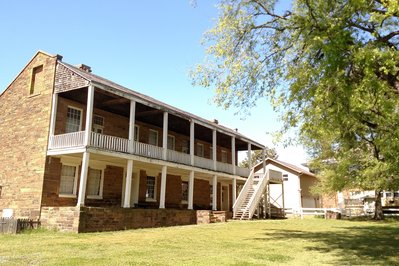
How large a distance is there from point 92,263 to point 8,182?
1419 centimetres

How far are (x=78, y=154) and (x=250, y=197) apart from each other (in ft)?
44.8

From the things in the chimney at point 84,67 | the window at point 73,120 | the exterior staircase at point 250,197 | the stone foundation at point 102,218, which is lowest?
the stone foundation at point 102,218

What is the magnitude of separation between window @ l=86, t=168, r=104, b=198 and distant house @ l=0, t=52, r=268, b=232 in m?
0.06

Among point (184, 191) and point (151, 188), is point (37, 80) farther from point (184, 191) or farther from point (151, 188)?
point (184, 191)

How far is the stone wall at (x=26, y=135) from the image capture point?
1881 cm

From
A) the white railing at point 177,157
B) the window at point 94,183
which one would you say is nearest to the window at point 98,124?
the window at point 94,183

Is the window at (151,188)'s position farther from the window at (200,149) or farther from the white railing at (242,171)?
the white railing at (242,171)

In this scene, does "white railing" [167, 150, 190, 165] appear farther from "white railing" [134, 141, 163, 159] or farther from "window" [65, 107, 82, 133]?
"window" [65, 107, 82, 133]

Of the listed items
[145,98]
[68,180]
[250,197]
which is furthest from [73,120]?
[250,197]

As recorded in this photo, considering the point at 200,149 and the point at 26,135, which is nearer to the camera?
the point at 26,135

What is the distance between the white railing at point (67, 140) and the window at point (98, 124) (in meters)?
3.09

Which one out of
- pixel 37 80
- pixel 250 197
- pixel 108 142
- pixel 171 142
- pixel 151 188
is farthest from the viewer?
pixel 171 142

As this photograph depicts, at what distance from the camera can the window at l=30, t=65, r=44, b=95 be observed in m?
20.7

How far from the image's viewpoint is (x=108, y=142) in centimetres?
1867
